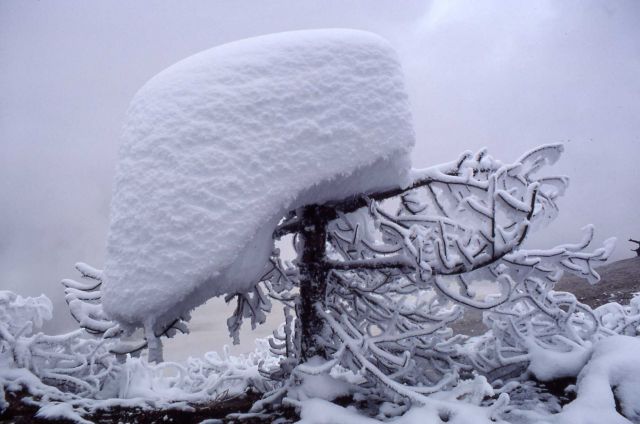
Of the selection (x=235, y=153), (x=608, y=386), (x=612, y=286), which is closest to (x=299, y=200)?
(x=235, y=153)

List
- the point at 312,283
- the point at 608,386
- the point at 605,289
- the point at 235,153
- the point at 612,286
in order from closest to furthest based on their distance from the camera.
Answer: the point at 235,153, the point at 608,386, the point at 312,283, the point at 605,289, the point at 612,286

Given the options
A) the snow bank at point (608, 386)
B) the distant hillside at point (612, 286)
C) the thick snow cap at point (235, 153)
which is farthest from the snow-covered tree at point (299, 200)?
the distant hillside at point (612, 286)

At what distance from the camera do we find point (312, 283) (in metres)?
3.69

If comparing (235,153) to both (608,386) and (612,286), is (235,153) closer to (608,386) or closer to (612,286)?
(608,386)

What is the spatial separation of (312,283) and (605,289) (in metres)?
9.20

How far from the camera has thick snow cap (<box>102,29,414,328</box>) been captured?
224cm

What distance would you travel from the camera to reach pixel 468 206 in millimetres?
2820

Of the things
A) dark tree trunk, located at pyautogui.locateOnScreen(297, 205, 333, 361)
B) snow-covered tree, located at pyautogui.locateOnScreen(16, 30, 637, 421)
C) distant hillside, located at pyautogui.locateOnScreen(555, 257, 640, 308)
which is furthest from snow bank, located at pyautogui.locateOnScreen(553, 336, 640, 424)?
distant hillside, located at pyautogui.locateOnScreen(555, 257, 640, 308)

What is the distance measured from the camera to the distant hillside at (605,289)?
8211 millimetres

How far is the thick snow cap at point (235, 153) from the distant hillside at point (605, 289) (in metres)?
7.07

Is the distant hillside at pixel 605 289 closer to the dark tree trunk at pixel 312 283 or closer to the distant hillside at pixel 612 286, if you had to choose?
the distant hillside at pixel 612 286

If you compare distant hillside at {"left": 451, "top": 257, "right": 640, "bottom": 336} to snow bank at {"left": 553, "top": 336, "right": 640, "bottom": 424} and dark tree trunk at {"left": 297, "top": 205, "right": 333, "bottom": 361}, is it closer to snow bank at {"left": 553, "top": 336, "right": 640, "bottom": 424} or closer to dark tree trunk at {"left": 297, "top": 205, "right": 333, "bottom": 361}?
snow bank at {"left": 553, "top": 336, "right": 640, "bottom": 424}

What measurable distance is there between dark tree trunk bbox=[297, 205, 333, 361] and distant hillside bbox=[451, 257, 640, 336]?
5889 mm

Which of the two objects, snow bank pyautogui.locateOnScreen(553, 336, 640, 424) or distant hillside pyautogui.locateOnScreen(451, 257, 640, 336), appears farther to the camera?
distant hillside pyautogui.locateOnScreen(451, 257, 640, 336)
